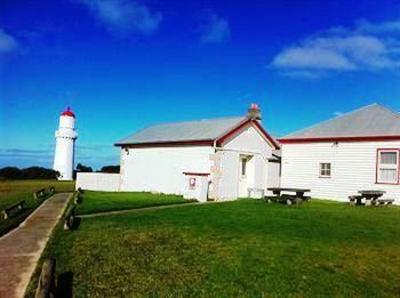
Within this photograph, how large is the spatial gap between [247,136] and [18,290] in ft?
69.8

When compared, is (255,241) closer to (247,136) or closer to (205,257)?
(205,257)

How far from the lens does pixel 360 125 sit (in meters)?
26.5

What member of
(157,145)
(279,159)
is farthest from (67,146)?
(279,159)

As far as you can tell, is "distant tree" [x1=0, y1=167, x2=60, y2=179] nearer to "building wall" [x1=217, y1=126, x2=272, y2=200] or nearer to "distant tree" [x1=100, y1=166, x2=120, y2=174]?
"distant tree" [x1=100, y1=166, x2=120, y2=174]

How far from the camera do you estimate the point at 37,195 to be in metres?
25.3

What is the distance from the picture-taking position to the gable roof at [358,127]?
25016mm

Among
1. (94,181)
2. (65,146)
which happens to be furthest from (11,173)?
(94,181)

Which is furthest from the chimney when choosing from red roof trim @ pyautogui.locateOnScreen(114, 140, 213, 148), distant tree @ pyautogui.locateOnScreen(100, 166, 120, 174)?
distant tree @ pyautogui.locateOnScreen(100, 166, 120, 174)

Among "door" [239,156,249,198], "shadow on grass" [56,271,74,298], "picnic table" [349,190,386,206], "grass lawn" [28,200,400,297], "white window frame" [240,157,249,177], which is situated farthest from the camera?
"white window frame" [240,157,249,177]

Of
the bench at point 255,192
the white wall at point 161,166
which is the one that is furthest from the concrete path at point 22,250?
the bench at point 255,192

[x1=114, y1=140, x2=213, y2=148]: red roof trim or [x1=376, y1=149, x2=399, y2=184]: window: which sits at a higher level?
[x1=114, y1=140, x2=213, y2=148]: red roof trim

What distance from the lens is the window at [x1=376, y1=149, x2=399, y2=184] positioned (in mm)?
24328

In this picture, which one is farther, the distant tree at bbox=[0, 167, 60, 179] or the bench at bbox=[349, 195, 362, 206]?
the distant tree at bbox=[0, 167, 60, 179]

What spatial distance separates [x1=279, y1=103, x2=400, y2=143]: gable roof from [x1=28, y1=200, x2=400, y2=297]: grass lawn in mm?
9693
